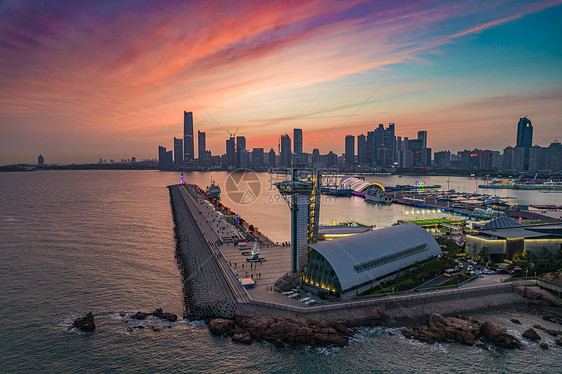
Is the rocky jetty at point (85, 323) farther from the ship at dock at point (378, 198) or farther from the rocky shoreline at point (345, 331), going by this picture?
the ship at dock at point (378, 198)

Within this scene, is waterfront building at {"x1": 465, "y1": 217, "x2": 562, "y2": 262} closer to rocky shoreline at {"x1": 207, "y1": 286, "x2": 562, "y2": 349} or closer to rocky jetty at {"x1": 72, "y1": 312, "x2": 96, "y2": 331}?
rocky shoreline at {"x1": 207, "y1": 286, "x2": 562, "y2": 349}

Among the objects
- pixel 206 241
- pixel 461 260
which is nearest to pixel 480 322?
pixel 461 260

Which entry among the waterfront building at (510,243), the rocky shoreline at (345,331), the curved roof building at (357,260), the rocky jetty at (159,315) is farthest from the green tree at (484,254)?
the rocky jetty at (159,315)

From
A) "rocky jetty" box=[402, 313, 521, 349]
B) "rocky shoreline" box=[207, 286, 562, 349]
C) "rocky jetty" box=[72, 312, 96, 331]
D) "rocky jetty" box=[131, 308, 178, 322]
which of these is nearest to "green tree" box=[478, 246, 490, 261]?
"rocky shoreline" box=[207, 286, 562, 349]

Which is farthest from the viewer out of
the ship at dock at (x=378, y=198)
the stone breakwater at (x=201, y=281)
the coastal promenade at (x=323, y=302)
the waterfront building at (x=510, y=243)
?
the ship at dock at (x=378, y=198)

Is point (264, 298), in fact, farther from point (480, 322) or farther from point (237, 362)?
point (480, 322)

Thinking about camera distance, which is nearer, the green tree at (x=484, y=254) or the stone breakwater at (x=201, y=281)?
the stone breakwater at (x=201, y=281)

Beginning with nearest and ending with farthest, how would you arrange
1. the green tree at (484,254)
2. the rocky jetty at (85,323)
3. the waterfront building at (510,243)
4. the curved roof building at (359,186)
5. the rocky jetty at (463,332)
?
the rocky jetty at (463,332) < the rocky jetty at (85,323) < the green tree at (484,254) < the waterfront building at (510,243) < the curved roof building at (359,186)
